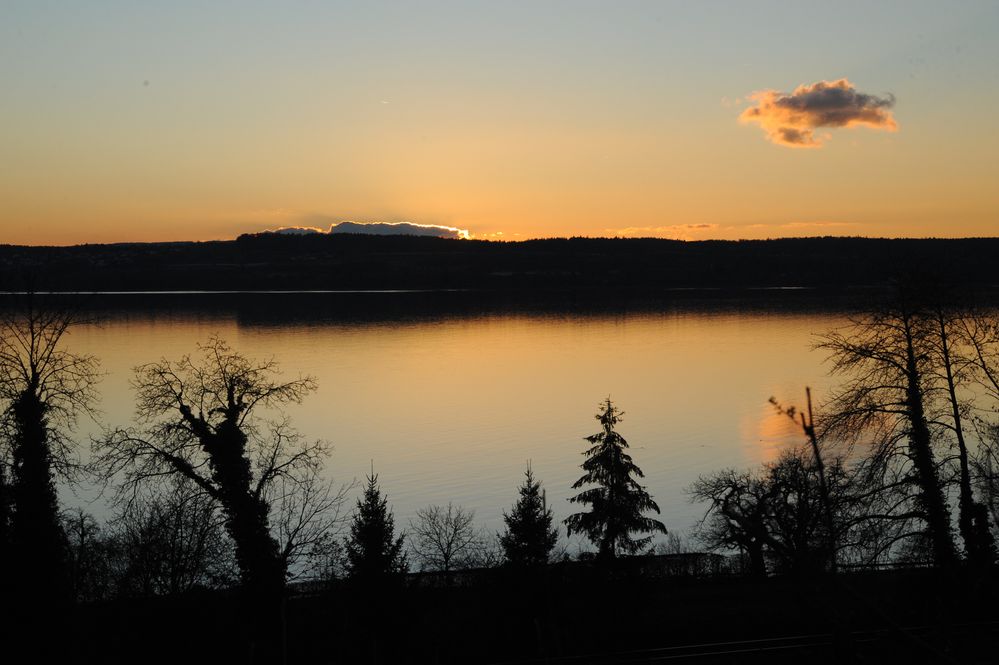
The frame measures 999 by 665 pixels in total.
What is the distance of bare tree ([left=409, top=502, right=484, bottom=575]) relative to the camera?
3750 cm

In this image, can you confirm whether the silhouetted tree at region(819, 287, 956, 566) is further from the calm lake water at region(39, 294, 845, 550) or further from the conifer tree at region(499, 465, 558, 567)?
the calm lake water at region(39, 294, 845, 550)

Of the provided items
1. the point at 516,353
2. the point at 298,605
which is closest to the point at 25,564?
the point at 298,605

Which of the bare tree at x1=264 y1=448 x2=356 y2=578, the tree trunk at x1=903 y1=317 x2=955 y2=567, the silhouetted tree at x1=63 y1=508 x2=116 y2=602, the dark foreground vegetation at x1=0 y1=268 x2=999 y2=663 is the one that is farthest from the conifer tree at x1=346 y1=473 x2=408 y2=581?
the tree trunk at x1=903 y1=317 x2=955 y2=567

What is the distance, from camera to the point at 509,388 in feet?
Answer: 290

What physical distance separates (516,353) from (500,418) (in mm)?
42410

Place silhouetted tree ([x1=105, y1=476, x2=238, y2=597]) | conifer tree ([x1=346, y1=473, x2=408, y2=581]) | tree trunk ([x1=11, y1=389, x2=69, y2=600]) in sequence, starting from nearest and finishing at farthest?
1. conifer tree ([x1=346, y1=473, x2=408, y2=581])
2. tree trunk ([x1=11, y1=389, x2=69, y2=600])
3. silhouetted tree ([x1=105, y1=476, x2=238, y2=597])

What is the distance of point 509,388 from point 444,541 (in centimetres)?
4817

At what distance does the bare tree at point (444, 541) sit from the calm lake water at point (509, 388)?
6.04 feet

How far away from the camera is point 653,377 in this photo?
303 ft

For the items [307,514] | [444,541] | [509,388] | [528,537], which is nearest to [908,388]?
[528,537]

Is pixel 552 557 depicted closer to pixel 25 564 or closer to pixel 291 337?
pixel 25 564

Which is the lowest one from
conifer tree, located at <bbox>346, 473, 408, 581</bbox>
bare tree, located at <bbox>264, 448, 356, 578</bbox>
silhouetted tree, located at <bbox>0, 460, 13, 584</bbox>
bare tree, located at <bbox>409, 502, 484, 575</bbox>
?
bare tree, located at <bbox>409, 502, 484, 575</bbox>

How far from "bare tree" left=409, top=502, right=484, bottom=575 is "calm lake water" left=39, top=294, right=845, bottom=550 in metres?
1.84

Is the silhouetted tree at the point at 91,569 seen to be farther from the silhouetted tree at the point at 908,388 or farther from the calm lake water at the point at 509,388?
the silhouetted tree at the point at 908,388
